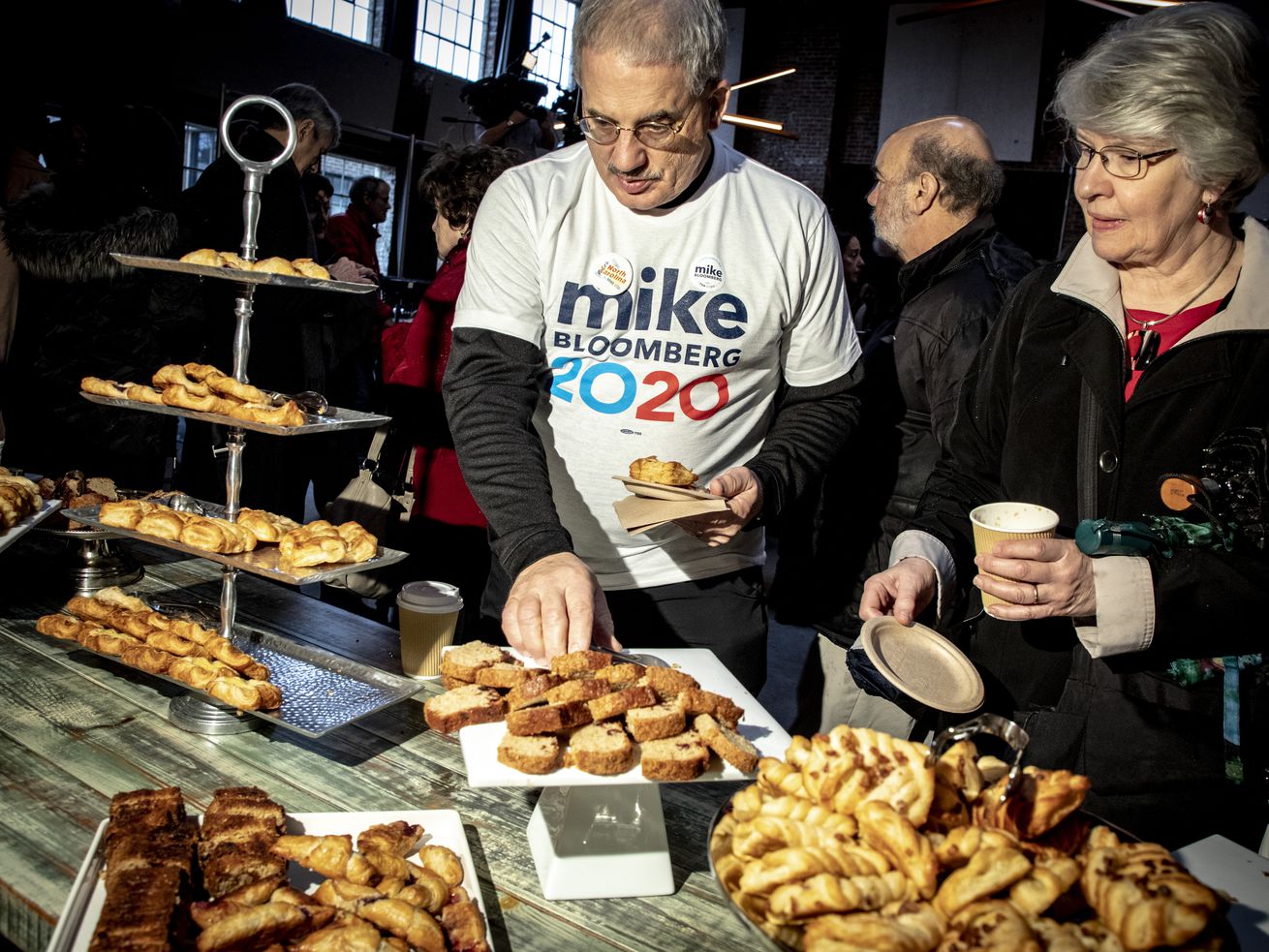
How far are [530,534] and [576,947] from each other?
68 centimetres

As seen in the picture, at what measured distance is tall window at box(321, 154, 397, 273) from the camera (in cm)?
1159

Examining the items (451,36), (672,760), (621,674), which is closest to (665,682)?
(621,674)

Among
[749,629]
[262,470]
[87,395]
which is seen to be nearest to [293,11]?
[262,470]

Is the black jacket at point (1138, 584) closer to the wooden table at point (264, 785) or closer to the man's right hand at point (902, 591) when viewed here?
the man's right hand at point (902, 591)

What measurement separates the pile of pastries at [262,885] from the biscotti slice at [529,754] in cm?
17

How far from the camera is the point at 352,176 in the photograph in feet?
39.2

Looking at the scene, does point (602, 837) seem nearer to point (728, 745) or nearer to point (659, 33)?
point (728, 745)

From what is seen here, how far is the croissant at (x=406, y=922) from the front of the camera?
1.05m

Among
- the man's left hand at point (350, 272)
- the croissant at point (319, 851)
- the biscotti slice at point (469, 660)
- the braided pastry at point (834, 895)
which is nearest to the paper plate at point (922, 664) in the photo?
the braided pastry at point (834, 895)

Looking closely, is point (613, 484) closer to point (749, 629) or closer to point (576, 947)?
point (749, 629)

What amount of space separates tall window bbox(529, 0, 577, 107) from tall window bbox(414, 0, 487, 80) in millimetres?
883

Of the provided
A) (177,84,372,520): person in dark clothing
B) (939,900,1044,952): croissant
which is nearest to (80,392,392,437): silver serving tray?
(939,900,1044,952): croissant

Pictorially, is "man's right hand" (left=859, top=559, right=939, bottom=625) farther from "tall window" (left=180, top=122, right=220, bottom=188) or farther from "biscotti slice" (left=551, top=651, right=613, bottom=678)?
"tall window" (left=180, top=122, right=220, bottom=188)

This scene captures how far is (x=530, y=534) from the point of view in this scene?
1.67 metres
